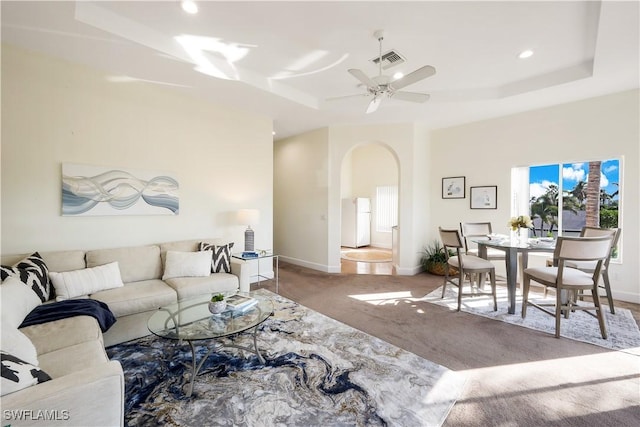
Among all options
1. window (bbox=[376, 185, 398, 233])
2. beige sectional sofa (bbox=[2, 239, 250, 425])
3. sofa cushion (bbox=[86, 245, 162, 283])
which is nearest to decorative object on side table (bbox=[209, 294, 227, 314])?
beige sectional sofa (bbox=[2, 239, 250, 425])

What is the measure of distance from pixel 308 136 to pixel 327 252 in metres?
2.48

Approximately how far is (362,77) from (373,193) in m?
6.11

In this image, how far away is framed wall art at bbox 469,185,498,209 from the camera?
4.97 metres

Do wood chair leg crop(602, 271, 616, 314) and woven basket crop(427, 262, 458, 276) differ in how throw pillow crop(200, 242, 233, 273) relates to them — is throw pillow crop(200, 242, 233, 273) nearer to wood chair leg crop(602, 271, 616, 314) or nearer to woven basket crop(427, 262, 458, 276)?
woven basket crop(427, 262, 458, 276)

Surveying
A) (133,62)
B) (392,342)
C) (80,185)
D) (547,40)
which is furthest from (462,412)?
(133,62)

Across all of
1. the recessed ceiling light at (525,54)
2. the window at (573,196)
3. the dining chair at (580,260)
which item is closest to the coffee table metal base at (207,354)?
the dining chair at (580,260)

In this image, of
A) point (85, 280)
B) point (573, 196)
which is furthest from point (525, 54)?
point (85, 280)

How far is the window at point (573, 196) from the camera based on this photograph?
13.4ft

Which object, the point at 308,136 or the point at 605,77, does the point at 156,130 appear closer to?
the point at 308,136

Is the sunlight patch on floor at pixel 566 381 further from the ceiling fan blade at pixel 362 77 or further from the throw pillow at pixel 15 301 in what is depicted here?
the throw pillow at pixel 15 301

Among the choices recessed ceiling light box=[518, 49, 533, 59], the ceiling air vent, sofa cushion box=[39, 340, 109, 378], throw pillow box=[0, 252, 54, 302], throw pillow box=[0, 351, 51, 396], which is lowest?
sofa cushion box=[39, 340, 109, 378]

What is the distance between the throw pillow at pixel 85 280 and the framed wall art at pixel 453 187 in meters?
5.48

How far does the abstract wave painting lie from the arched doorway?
16.7 ft

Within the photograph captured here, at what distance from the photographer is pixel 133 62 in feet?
9.93
